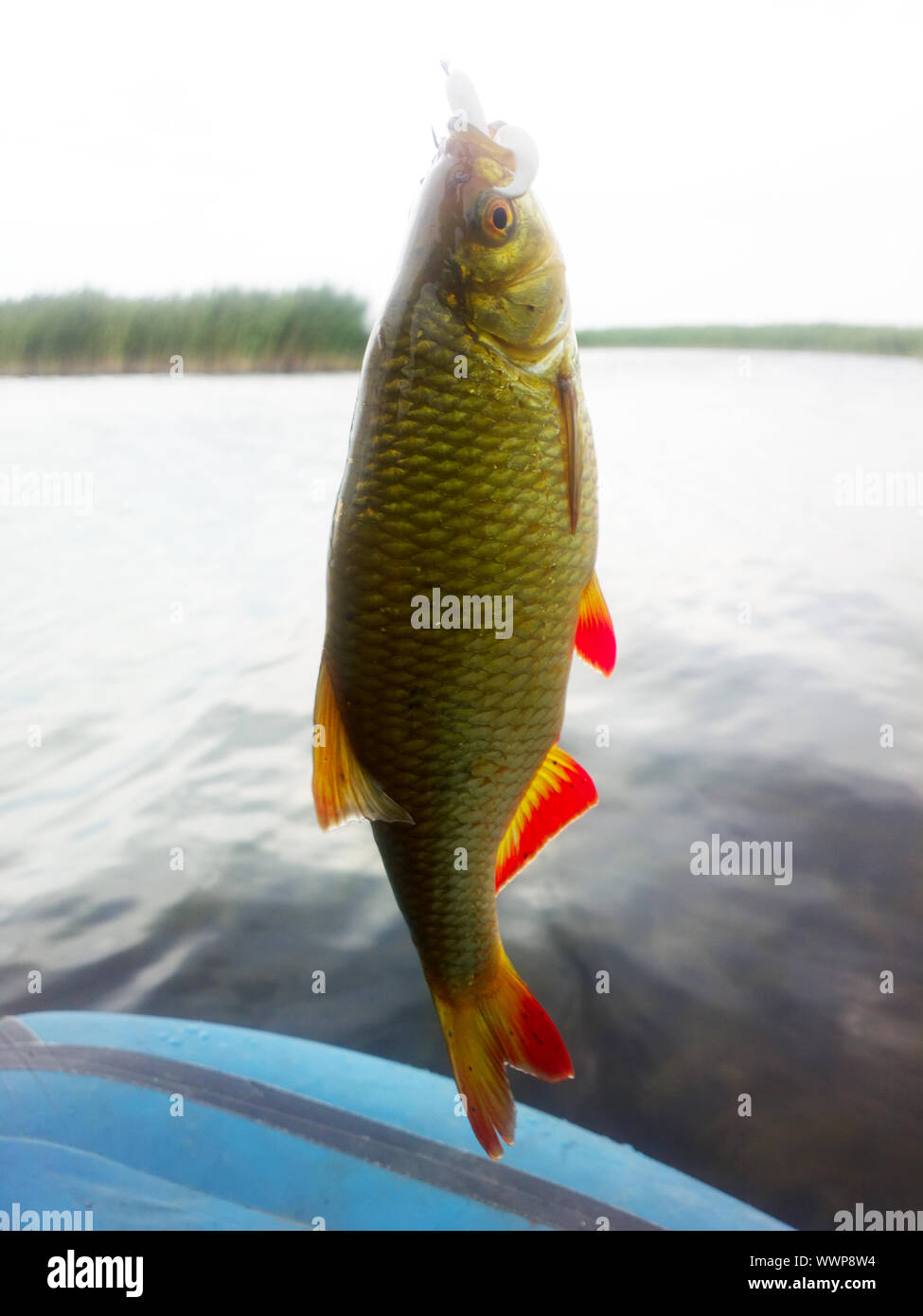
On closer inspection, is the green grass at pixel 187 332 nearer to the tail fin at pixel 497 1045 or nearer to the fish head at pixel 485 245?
the fish head at pixel 485 245

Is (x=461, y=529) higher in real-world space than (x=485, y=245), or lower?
lower

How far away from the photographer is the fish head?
2.52ft

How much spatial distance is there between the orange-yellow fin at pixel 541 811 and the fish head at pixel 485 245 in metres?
0.44

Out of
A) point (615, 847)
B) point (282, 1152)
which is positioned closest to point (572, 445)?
point (282, 1152)

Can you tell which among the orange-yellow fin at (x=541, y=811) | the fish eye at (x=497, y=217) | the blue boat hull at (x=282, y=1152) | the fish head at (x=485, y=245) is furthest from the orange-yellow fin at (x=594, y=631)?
the blue boat hull at (x=282, y=1152)

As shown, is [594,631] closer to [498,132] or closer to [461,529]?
[461,529]

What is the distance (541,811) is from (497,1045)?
0.27m

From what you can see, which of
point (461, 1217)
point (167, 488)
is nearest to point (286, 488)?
point (167, 488)

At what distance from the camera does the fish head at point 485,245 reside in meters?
0.77

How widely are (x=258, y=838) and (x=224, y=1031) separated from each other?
1.74 meters

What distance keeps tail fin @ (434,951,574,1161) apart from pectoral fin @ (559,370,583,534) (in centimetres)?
51

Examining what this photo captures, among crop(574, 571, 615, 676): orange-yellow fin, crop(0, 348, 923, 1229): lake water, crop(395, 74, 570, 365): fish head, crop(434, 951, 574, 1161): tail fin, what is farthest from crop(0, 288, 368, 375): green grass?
crop(434, 951, 574, 1161): tail fin

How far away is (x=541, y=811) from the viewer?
948mm

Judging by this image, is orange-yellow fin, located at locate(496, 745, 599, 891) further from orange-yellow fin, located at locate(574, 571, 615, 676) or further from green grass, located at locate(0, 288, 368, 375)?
green grass, located at locate(0, 288, 368, 375)
